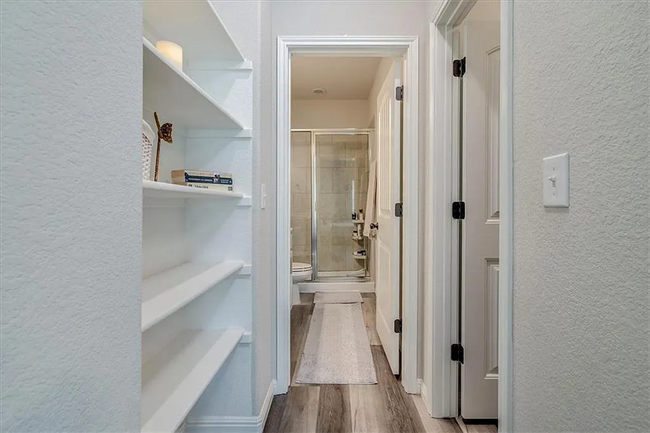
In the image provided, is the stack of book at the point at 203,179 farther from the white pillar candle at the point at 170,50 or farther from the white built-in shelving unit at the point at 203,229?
the white pillar candle at the point at 170,50

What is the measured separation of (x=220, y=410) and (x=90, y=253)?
1.27 m

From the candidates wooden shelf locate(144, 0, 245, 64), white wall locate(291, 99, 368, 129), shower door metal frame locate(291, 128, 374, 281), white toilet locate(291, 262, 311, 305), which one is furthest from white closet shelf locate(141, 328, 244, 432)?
white wall locate(291, 99, 368, 129)

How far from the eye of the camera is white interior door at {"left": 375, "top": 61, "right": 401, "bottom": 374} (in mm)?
2018

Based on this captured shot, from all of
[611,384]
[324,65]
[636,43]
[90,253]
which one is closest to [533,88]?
[636,43]

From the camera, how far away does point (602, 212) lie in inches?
23.5

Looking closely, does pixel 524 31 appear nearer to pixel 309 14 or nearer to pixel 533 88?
pixel 533 88

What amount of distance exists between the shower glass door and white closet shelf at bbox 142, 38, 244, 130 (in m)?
3.02

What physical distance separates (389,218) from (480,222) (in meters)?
0.67

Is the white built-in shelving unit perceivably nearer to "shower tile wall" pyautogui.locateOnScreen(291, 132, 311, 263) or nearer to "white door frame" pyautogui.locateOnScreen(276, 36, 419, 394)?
"white door frame" pyautogui.locateOnScreen(276, 36, 419, 394)

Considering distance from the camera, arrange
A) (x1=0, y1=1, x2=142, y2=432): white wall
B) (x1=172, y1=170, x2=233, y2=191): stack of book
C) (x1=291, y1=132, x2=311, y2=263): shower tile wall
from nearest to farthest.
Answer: (x1=0, y1=1, x2=142, y2=432): white wall → (x1=172, y1=170, x2=233, y2=191): stack of book → (x1=291, y1=132, x2=311, y2=263): shower tile wall

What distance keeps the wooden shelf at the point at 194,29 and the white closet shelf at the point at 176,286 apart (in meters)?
0.91

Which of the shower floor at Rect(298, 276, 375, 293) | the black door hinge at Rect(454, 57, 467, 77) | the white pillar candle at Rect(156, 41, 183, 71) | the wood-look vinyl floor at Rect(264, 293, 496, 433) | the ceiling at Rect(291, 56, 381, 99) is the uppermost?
the ceiling at Rect(291, 56, 381, 99)

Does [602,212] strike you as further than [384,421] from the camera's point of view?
No

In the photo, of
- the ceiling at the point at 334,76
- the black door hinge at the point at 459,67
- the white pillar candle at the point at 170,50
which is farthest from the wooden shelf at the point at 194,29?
the ceiling at the point at 334,76
